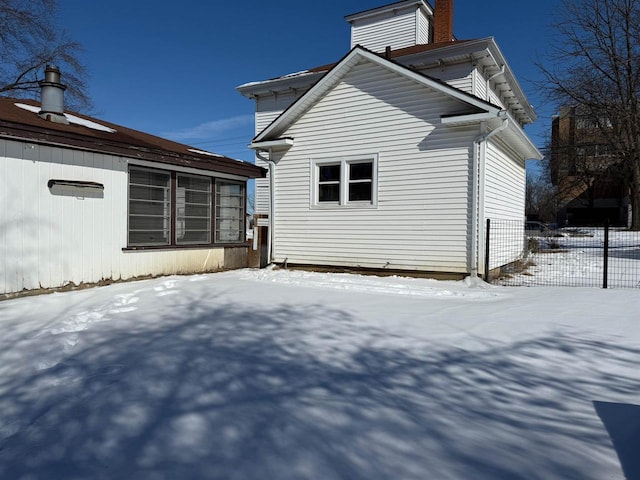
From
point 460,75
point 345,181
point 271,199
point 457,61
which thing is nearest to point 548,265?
point 460,75

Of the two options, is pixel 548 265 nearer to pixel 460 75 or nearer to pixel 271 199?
pixel 460 75

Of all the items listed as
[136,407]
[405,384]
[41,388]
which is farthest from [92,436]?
[405,384]

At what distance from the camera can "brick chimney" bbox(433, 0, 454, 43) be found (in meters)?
16.1

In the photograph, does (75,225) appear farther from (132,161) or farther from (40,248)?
(132,161)

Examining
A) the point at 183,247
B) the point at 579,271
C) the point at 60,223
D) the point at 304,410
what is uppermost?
the point at 60,223

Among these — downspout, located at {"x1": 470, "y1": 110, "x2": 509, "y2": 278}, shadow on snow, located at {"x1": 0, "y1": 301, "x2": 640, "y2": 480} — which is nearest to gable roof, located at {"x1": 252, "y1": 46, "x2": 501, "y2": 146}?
downspout, located at {"x1": 470, "y1": 110, "x2": 509, "y2": 278}

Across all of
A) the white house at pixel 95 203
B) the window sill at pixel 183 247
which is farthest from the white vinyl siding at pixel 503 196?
the window sill at pixel 183 247

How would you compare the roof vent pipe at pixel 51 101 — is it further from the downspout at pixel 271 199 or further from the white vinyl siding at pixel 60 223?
the downspout at pixel 271 199

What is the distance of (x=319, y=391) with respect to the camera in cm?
325

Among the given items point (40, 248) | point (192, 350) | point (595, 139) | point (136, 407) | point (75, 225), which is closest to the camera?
point (136, 407)

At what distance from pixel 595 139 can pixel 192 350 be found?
114ft

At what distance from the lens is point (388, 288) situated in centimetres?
788

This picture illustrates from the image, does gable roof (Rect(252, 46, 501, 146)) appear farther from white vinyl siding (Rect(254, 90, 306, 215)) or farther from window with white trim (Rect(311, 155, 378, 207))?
white vinyl siding (Rect(254, 90, 306, 215))

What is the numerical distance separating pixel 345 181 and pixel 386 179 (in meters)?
1.07
